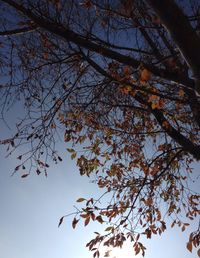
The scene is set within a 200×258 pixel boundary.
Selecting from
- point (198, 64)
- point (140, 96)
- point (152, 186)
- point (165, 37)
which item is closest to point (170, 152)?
point (152, 186)

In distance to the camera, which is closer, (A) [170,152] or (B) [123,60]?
(B) [123,60]

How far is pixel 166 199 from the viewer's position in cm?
866

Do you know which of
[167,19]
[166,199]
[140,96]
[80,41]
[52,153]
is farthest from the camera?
[166,199]

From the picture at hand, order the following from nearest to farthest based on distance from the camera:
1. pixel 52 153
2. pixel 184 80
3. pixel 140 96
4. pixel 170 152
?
pixel 184 80 < pixel 52 153 < pixel 140 96 < pixel 170 152

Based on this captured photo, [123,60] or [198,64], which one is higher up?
[123,60]

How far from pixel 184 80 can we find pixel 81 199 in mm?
2620

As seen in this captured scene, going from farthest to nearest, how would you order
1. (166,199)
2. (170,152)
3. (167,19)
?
(166,199) → (170,152) → (167,19)

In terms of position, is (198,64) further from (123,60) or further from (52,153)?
(52,153)

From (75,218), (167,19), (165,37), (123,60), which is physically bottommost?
(75,218)

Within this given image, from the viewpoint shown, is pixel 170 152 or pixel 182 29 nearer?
pixel 182 29

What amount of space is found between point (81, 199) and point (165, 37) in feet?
17.4

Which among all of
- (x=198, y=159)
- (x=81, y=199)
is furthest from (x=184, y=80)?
Result: (x=198, y=159)

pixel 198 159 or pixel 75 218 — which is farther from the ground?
pixel 198 159

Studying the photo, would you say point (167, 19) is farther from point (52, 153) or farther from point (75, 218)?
point (52, 153)
